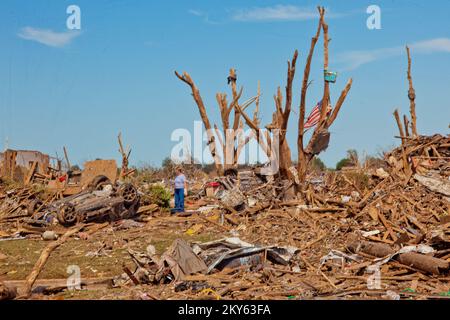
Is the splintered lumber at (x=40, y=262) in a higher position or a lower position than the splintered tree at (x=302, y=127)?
lower

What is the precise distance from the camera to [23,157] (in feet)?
111

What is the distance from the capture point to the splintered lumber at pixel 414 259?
8.60 metres

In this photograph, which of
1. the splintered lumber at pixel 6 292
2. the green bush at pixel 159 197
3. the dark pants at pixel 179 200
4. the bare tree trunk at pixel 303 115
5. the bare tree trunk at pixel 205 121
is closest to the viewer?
the splintered lumber at pixel 6 292

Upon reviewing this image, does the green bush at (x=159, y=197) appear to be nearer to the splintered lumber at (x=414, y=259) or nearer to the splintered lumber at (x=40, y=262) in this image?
the splintered lumber at (x=414, y=259)

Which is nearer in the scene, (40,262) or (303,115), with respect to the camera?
(40,262)

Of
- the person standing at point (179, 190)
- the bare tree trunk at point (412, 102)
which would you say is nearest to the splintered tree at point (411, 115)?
the bare tree trunk at point (412, 102)

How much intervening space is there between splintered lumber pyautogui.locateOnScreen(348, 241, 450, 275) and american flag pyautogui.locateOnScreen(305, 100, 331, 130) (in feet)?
25.7

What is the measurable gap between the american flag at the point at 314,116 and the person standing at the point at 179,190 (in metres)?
4.35

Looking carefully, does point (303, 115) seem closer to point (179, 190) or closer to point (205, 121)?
point (179, 190)

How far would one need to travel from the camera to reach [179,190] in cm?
1780

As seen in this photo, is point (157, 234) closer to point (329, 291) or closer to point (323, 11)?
point (329, 291)

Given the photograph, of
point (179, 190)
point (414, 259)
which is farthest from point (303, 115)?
point (414, 259)

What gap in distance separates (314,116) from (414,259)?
31.4 feet

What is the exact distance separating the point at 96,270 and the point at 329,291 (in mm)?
4835
